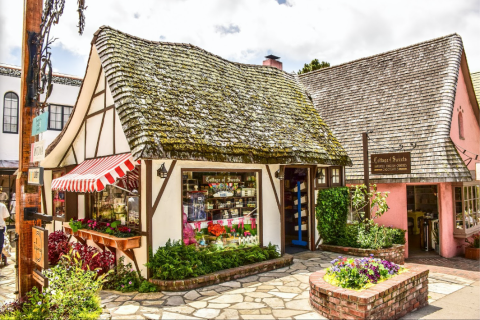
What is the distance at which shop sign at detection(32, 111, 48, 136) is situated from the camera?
5.28m

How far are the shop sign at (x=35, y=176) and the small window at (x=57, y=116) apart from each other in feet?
64.6

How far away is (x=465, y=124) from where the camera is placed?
1430 centimetres

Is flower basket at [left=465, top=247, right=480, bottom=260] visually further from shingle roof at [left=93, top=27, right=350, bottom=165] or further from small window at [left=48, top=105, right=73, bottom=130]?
small window at [left=48, top=105, right=73, bottom=130]

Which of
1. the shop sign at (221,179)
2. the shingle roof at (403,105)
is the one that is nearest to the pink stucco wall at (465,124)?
the shingle roof at (403,105)

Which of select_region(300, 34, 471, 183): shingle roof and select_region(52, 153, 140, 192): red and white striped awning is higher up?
select_region(300, 34, 471, 183): shingle roof

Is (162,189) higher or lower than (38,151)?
lower

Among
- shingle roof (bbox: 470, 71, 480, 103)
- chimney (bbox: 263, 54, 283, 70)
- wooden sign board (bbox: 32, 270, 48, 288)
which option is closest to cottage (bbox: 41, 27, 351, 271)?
wooden sign board (bbox: 32, 270, 48, 288)

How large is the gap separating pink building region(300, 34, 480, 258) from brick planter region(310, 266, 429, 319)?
18.1 ft

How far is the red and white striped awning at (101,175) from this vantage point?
7539 millimetres

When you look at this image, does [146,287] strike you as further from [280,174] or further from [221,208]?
[280,174]

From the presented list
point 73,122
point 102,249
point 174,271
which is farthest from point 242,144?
point 73,122

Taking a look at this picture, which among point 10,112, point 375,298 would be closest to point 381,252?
point 375,298

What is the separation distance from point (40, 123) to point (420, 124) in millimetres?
11617

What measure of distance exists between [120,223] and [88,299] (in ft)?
12.0
